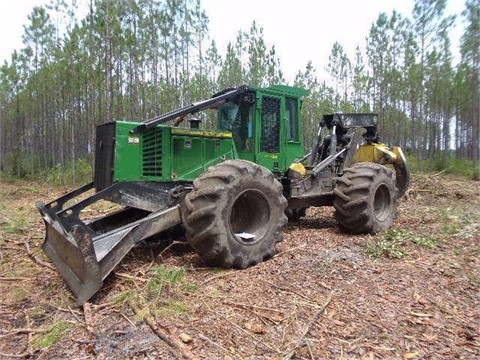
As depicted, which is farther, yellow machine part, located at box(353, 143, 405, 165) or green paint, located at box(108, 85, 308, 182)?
yellow machine part, located at box(353, 143, 405, 165)

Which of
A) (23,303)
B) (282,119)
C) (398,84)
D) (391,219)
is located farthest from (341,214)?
(398,84)

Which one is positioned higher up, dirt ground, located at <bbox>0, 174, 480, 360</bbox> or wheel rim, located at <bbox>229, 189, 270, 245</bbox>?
wheel rim, located at <bbox>229, 189, 270, 245</bbox>

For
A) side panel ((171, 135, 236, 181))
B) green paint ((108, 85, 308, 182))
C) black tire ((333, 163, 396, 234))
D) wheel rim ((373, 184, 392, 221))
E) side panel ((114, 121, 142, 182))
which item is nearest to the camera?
side panel ((114, 121, 142, 182))

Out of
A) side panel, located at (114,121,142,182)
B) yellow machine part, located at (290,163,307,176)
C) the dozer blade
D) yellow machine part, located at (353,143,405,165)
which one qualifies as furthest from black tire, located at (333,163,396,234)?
side panel, located at (114,121,142,182)

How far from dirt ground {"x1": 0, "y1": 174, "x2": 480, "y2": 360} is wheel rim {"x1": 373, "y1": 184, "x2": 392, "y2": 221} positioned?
129 cm

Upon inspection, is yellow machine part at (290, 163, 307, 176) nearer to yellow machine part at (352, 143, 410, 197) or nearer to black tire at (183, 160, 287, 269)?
black tire at (183, 160, 287, 269)

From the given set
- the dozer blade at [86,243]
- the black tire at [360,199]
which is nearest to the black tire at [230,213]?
the dozer blade at [86,243]

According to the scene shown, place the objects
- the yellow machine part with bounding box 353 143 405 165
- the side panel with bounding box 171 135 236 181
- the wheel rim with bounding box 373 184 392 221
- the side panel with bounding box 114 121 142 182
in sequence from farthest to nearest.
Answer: the yellow machine part with bounding box 353 143 405 165 < the wheel rim with bounding box 373 184 392 221 < the side panel with bounding box 171 135 236 181 < the side panel with bounding box 114 121 142 182

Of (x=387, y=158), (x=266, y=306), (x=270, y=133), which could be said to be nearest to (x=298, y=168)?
(x=270, y=133)

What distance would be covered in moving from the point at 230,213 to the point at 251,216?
2.16 ft

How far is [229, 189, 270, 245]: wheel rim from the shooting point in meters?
5.21

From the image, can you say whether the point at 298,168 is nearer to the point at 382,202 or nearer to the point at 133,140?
the point at 382,202

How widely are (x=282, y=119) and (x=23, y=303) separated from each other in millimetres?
4590

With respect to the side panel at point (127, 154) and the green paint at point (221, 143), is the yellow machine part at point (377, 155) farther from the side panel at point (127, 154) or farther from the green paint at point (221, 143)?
the side panel at point (127, 154)
